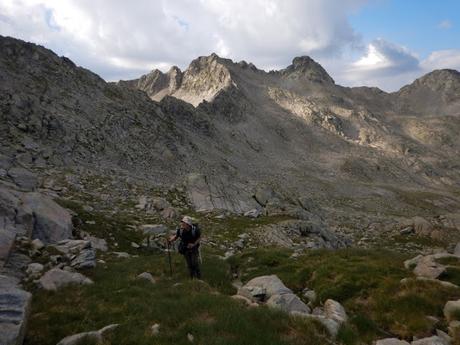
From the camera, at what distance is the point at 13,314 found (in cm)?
986

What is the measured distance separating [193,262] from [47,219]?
26.6ft

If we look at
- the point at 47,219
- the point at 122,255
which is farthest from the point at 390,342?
the point at 47,219

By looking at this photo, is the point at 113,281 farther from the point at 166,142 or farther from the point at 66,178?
the point at 166,142

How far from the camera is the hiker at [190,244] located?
1778cm

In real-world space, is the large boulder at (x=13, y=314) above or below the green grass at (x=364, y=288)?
above

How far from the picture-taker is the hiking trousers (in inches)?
704

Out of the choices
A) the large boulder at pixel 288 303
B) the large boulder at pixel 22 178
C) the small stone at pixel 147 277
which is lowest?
the large boulder at pixel 288 303

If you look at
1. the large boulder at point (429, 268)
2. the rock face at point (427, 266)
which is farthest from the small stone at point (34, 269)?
the large boulder at point (429, 268)

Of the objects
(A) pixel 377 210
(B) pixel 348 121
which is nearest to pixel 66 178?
(A) pixel 377 210

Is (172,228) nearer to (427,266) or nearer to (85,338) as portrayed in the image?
(427,266)

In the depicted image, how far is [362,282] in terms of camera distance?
16.7 meters

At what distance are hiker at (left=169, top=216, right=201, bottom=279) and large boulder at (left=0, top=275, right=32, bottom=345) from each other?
7.81m

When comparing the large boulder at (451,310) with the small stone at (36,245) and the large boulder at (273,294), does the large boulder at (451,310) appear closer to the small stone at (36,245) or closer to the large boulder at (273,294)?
the large boulder at (273,294)

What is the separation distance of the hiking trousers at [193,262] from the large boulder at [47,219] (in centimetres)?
701
